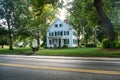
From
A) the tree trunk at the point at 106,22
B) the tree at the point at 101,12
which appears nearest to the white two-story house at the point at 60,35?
the tree at the point at 101,12

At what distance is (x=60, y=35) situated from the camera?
199ft

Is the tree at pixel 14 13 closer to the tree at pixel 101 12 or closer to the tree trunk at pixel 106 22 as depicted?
the tree at pixel 101 12

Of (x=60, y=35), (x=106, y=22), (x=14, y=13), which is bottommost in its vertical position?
(x=60, y=35)

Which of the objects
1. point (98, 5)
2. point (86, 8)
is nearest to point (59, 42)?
point (86, 8)

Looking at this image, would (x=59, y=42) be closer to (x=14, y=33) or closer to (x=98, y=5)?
(x=14, y=33)

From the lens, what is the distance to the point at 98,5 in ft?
96.3

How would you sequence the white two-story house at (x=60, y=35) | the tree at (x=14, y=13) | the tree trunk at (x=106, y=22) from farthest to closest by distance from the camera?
the white two-story house at (x=60, y=35)
the tree at (x=14, y=13)
the tree trunk at (x=106, y=22)

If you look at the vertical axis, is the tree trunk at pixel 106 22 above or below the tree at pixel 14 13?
below

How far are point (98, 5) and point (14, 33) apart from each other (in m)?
19.8

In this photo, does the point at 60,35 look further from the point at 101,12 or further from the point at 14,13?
the point at 101,12

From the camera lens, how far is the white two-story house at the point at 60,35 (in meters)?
60.1

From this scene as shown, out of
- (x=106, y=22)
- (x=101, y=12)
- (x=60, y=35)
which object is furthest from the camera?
(x=60, y=35)

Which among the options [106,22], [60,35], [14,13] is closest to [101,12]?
[106,22]

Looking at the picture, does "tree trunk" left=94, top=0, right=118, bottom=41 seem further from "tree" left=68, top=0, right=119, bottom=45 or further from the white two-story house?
the white two-story house
